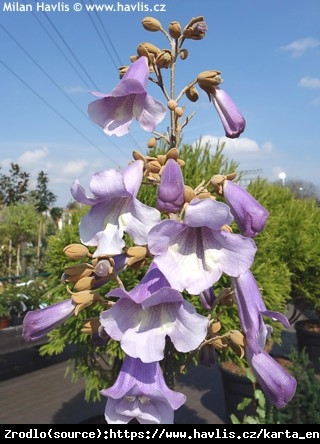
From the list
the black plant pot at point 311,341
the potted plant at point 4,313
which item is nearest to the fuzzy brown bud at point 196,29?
the potted plant at point 4,313

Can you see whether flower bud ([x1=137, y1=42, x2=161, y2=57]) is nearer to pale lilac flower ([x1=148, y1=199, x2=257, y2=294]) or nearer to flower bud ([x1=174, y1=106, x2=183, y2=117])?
flower bud ([x1=174, y1=106, x2=183, y2=117])

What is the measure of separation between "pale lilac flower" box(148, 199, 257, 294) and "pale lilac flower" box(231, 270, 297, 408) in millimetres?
144

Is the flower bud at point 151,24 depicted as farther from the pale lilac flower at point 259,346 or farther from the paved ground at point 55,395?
the paved ground at point 55,395

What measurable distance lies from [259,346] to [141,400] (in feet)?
0.99

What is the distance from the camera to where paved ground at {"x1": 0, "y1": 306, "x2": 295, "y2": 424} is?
4734mm

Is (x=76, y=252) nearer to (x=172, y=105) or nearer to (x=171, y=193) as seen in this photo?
(x=171, y=193)

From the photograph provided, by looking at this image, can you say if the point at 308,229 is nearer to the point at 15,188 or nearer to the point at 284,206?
the point at 284,206

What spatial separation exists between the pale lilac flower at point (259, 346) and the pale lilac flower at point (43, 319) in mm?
439

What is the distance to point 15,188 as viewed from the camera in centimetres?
1869

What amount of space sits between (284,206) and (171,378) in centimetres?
464

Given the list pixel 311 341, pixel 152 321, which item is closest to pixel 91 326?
pixel 152 321

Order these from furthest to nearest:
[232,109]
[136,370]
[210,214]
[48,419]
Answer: [48,419] → [232,109] → [136,370] → [210,214]

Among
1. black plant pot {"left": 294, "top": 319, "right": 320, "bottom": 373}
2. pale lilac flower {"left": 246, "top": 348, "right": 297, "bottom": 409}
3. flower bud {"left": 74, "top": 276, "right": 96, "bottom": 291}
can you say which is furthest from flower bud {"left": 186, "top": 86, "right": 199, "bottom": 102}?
black plant pot {"left": 294, "top": 319, "right": 320, "bottom": 373}
